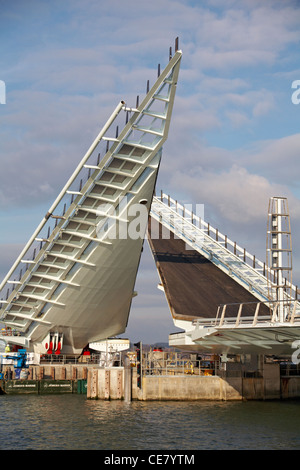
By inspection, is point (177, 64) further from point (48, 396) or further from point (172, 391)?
point (48, 396)

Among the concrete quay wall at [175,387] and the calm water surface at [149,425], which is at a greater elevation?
the concrete quay wall at [175,387]

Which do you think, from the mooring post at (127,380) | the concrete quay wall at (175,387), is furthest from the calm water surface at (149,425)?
the concrete quay wall at (175,387)

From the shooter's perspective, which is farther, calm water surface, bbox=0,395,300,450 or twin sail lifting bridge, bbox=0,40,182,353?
twin sail lifting bridge, bbox=0,40,182,353

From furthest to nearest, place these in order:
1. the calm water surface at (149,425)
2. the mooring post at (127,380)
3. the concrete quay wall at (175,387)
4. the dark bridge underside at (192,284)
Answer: the dark bridge underside at (192,284)
the concrete quay wall at (175,387)
the mooring post at (127,380)
the calm water surface at (149,425)

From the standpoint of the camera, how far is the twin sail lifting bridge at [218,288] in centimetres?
4291

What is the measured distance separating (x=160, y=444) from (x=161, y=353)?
87.9 feet

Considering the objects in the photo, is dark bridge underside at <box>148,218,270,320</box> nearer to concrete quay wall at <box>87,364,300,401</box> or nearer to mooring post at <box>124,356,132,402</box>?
concrete quay wall at <box>87,364,300,401</box>

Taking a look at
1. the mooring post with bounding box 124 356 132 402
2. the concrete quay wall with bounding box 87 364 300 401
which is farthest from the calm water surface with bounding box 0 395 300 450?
the concrete quay wall with bounding box 87 364 300 401

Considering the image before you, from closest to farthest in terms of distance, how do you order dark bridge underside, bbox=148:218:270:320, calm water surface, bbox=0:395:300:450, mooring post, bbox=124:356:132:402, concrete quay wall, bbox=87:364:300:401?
calm water surface, bbox=0:395:300:450 → mooring post, bbox=124:356:132:402 → concrete quay wall, bbox=87:364:300:401 → dark bridge underside, bbox=148:218:270:320

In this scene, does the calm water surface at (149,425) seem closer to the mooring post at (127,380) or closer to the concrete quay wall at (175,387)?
the mooring post at (127,380)

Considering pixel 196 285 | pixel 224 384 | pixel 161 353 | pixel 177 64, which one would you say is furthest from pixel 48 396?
pixel 177 64

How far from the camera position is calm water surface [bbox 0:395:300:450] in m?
31.6

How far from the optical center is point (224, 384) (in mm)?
50094
